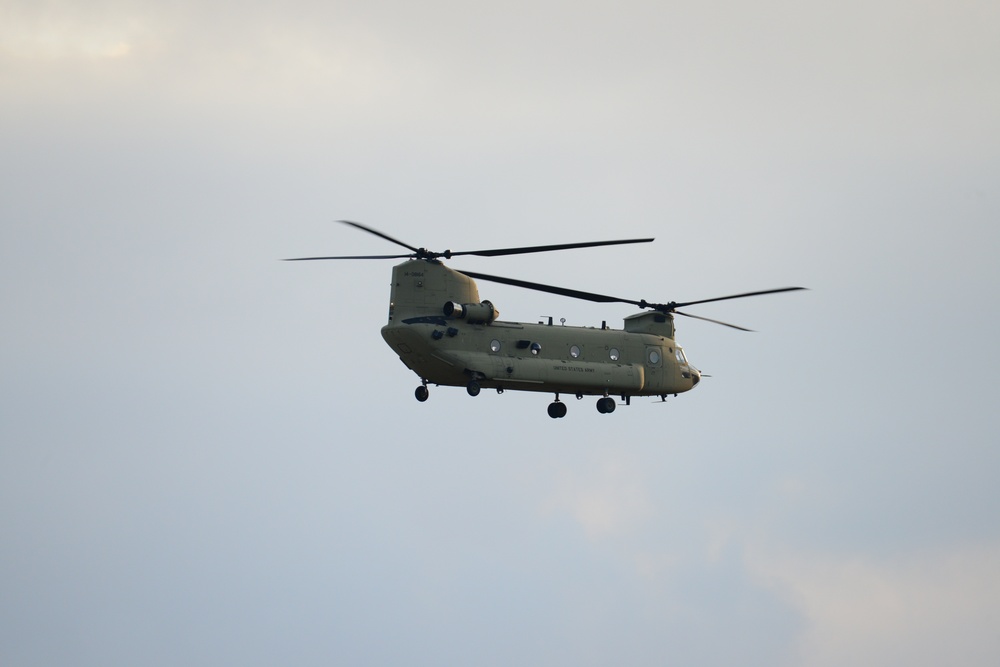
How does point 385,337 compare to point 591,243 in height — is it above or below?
below

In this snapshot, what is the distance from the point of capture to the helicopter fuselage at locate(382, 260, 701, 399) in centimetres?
7431

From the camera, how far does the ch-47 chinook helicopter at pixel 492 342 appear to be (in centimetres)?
7419

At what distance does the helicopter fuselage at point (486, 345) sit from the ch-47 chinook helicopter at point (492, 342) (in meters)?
0.04

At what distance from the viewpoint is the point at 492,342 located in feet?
248

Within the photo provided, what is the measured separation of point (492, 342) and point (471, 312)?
1727 mm

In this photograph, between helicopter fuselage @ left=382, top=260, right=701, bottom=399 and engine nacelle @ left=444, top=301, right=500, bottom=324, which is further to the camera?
engine nacelle @ left=444, top=301, right=500, bottom=324

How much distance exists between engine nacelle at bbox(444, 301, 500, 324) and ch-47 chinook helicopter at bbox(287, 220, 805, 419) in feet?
0.15

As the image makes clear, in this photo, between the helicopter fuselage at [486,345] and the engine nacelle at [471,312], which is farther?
the engine nacelle at [471,312]

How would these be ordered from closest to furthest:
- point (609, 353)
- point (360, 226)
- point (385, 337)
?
point (360, 226)
point (385, 337)
point (609, 353)

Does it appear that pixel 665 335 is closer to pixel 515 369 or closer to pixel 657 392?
pixel 657 392

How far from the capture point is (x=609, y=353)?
79.4m

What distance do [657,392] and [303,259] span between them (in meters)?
19.7

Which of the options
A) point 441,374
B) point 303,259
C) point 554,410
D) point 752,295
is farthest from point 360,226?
point 752,295

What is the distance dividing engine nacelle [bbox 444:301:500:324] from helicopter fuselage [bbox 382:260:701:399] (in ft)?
0.15
